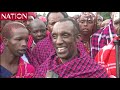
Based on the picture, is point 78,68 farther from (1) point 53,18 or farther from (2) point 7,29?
(2) point 7,29

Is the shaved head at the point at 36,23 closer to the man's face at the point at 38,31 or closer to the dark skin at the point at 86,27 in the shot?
the man's face at the point at 38,31

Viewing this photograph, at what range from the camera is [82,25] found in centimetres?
770

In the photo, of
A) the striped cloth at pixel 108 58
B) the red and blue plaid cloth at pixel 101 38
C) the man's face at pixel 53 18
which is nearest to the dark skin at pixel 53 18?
the man's face at pixel 53 18

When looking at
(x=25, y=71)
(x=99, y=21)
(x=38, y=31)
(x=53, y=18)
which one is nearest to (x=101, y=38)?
(x=99, y=21)

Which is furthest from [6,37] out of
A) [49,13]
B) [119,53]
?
[119,53]

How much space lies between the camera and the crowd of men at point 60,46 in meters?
7.60

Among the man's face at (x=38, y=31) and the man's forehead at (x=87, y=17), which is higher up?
the man's forehead at (x=87, y=17)

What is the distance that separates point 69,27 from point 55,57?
0.50 m

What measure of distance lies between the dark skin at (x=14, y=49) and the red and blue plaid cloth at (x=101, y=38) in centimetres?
101

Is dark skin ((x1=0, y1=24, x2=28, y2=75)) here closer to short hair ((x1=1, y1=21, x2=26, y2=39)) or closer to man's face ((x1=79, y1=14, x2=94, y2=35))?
short hair ((x1=1, y1=21, x2=26, y2=39))

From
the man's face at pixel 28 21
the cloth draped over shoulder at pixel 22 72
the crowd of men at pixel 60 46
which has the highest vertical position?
the man's face at pixel 28 21

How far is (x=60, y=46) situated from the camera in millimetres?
7609
